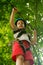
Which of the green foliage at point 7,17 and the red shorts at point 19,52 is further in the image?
the green foliage at point 7,17

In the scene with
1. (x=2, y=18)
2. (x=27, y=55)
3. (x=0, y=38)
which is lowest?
(x=0, y=38)

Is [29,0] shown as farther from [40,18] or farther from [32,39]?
[32,39]

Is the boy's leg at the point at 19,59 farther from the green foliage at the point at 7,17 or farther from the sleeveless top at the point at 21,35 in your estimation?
the green foliage at the point at 7,17

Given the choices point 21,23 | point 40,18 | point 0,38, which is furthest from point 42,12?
point 21,23

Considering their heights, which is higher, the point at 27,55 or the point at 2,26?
the point at 27,55

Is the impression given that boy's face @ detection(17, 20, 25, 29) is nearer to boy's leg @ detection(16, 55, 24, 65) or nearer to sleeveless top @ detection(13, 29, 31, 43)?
sleeveless top @ detection(13, 29, 31, 43)

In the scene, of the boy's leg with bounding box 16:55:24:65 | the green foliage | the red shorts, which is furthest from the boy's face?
the green foliage

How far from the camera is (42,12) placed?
8.97 meters

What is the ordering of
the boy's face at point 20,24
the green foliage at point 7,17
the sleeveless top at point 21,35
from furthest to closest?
the green foliage at point 7,17, the boy's face at point 20,24, the sleeveless top at point 21,35

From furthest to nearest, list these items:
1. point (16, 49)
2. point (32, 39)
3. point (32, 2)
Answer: point (32, 2)
point (32, 39)
point (16, 49)

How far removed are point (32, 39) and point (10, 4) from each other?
3751mm

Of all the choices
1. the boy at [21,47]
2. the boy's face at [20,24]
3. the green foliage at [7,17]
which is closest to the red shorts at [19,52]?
the boy at [21,47]

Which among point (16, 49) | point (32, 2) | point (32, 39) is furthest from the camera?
point (32, 2)

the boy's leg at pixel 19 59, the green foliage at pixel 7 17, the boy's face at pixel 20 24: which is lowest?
the green foliage at pixel 7 17
